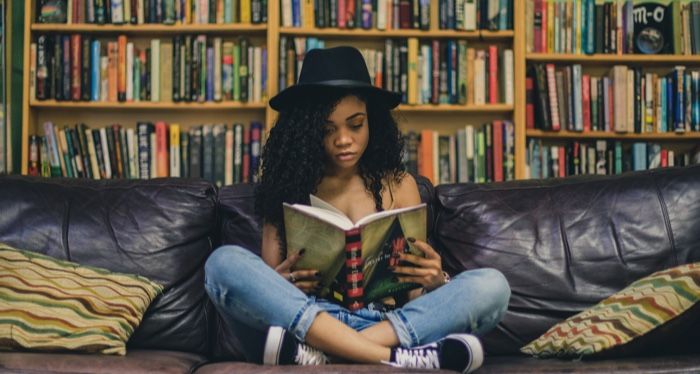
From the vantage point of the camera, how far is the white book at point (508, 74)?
3.44 meters

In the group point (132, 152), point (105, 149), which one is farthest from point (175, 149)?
point (105, 149)

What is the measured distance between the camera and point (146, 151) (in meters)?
3.44

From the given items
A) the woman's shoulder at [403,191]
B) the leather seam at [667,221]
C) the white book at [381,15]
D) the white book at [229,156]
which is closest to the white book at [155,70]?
the white book at [229,156]

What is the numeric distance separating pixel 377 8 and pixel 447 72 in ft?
1.35

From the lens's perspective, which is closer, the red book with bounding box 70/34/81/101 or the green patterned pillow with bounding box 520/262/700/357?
the green patterned pillow with bounding box 520/262/700/357

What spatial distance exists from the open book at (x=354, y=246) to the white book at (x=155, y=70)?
197 cm

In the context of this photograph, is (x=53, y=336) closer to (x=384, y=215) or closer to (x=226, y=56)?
(x=384, y=215)

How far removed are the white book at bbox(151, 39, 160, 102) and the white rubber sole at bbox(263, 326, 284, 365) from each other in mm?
2118

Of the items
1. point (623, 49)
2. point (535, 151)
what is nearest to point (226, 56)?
point (535, 151)

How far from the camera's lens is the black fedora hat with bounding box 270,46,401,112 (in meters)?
1.96

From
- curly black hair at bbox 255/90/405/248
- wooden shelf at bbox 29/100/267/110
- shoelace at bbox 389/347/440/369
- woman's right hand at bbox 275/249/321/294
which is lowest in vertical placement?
shoelace at bbox 389/347/440/369

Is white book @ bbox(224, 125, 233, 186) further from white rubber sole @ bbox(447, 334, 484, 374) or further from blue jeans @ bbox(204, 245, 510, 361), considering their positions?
white rubber sole @ bbox(447, 334, 484, 374)

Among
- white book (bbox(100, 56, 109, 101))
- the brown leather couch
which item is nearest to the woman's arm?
the brown leather couch

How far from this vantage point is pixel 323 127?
1959 millimetres
